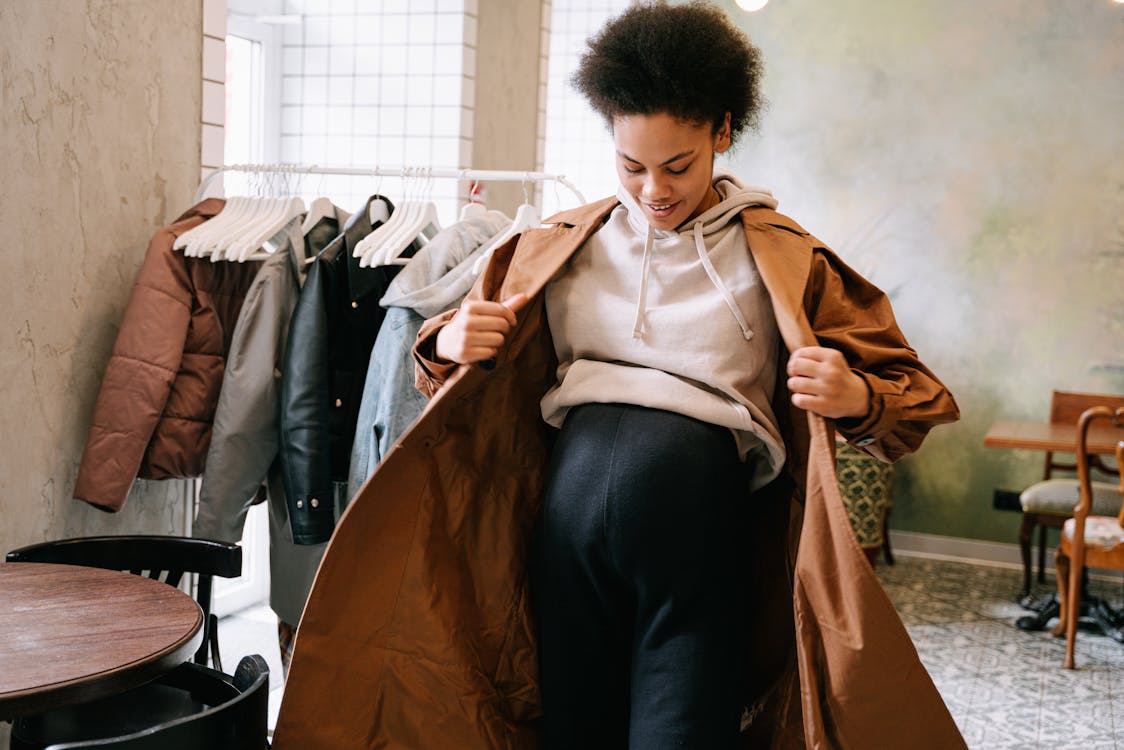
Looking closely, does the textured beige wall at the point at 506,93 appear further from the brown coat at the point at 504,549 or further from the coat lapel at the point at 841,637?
the coat lapel at the point at 841,637

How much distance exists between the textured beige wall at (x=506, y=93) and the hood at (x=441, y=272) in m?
1.37

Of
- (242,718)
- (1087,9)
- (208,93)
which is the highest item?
(1087,9)

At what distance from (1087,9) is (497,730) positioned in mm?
4886

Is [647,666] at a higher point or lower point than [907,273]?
lower

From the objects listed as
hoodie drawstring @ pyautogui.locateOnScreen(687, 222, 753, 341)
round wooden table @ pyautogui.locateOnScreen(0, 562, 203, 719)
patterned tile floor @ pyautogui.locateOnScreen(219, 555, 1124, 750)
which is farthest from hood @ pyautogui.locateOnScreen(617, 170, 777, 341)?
patterned tile floor @ pyautogui.locateOnScreen(219, 555, 1124, 750)

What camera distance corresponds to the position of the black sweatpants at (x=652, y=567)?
148 cm

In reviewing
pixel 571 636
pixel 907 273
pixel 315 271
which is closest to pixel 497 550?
pixel 571 636

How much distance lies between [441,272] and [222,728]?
1248 millimetres

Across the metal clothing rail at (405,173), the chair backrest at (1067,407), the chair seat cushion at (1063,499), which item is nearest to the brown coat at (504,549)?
the metal clothing rail at (405,173)

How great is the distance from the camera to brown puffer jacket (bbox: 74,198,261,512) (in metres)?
2.45

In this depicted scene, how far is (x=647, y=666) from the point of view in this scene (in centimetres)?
152

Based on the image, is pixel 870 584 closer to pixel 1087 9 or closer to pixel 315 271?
pixel 315 271

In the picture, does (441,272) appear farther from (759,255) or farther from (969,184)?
(969,184)

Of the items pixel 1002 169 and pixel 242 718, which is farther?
pixel 1002 169
